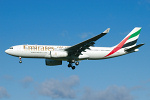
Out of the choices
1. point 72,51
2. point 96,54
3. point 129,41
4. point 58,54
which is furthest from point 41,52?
point 129,41

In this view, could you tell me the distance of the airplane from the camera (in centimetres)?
5134

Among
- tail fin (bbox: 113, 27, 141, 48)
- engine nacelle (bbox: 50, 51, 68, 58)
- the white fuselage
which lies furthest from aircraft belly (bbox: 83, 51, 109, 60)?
engine nacelle (bbox: 50, 51, 68, 58)

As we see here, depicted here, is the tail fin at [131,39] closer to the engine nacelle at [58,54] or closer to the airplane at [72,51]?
the airplane at [72,51]

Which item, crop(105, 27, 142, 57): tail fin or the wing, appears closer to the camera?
the wing

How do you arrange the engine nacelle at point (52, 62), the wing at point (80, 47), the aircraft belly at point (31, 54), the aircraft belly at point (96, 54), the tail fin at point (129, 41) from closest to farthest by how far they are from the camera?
the wing at point (80, 47), the aircraft belly at point (31, 54), the aircraft belly at point (96, 54), the engine nacelle at point (52, 62), the tail fin at point (129, 41)

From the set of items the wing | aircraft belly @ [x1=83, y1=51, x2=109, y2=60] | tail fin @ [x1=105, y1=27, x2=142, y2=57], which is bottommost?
aircraft belly @ [x1=83, y1=51, x2=109, y2=60]

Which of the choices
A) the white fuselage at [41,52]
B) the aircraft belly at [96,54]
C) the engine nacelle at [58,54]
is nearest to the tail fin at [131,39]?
the aircraft belly at [96,54]

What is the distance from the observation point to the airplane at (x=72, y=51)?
5134cm

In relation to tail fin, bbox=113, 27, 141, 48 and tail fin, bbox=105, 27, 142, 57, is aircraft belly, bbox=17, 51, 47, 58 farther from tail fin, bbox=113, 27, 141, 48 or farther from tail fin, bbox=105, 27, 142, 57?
tail fin, bbox=113, 27, 141, 48

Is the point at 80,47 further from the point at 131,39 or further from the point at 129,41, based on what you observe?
the point at 131,39

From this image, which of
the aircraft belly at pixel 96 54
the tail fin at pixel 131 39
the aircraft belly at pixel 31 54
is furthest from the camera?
the tail fin at pixel 131 39

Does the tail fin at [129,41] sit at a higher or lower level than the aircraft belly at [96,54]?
higher

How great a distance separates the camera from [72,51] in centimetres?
5275

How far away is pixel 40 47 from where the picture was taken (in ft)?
170
